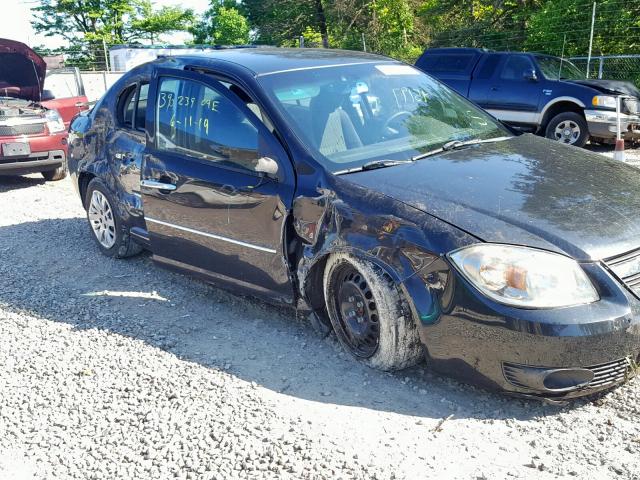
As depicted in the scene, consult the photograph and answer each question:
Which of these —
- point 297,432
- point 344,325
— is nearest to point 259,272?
point 344,325

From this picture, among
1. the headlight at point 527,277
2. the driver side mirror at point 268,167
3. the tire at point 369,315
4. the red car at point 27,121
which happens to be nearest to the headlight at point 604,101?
the red car at point 27,121

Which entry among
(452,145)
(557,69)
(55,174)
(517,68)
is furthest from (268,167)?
(557,69)

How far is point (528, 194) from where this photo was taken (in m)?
3.52

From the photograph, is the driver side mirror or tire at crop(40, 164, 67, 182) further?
tire at crop(40, 164, 67, 182)

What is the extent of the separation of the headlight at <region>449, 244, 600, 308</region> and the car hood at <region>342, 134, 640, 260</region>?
6 cm

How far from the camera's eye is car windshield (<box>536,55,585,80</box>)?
12109mm

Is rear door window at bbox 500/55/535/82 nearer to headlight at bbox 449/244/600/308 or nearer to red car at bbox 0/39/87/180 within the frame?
red car at bbox 0/39/87/180

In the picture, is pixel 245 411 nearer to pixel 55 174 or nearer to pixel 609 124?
pixel 55 174

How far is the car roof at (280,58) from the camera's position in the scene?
177 inches

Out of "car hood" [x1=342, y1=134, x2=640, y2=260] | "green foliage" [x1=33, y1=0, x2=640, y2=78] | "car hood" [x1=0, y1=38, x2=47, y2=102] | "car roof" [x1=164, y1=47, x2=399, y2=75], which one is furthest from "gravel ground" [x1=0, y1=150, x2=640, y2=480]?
"green foliage" [x1=33, y1=0, x2=640, y2=78]

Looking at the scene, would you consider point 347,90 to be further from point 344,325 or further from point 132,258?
point 132,258

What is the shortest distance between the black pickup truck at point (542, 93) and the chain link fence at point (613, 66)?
7.92 ft

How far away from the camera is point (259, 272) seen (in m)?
4.21

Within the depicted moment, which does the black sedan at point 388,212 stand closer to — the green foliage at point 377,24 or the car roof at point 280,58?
the car roof at point 280,58
